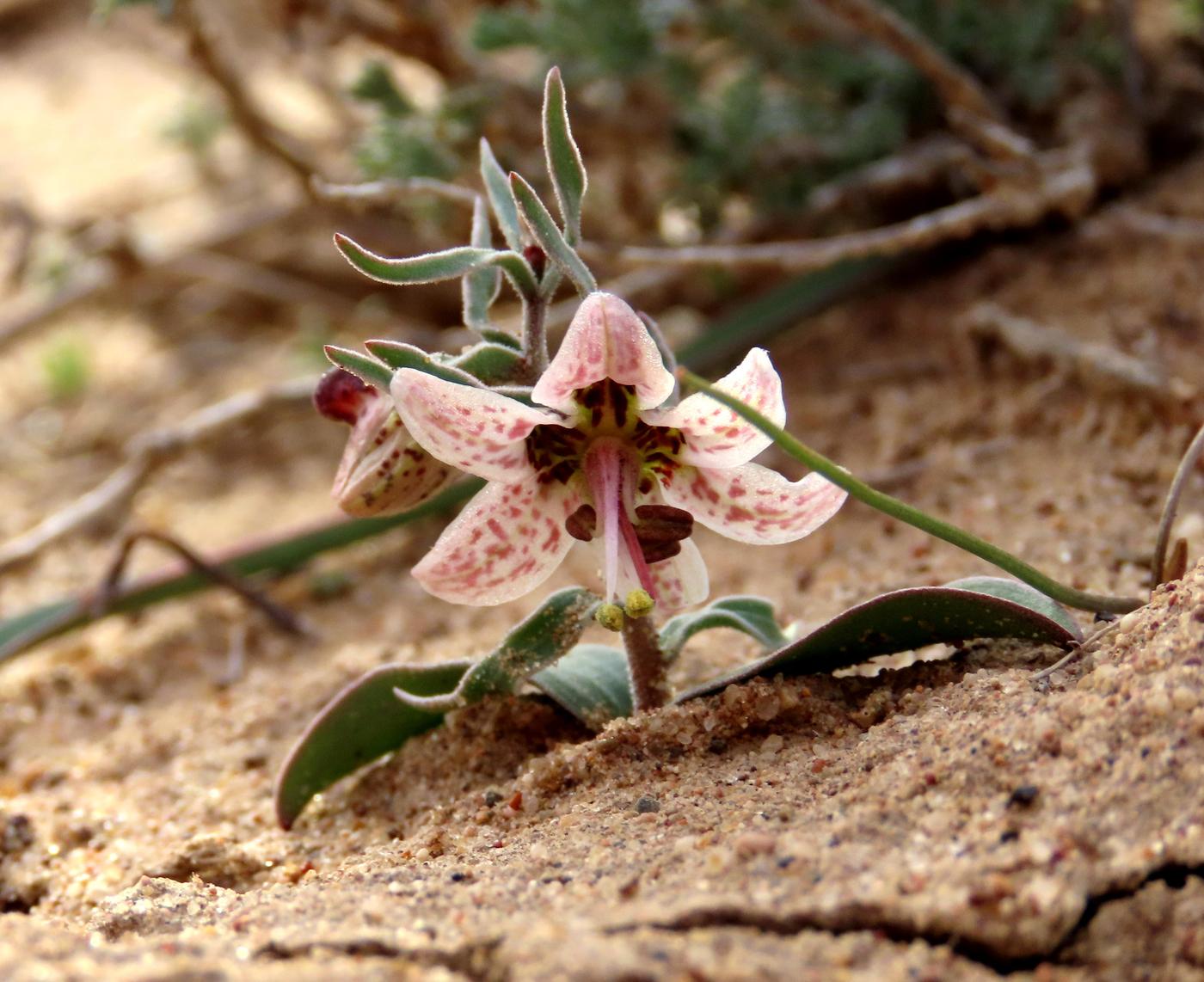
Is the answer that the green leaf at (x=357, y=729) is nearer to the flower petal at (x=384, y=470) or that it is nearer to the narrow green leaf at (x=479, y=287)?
the flower petal at (x=384, y=470)

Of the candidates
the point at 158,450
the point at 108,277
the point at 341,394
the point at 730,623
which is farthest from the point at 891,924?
the point at 108,277

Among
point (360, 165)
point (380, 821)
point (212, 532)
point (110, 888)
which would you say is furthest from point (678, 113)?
point (110, 888)

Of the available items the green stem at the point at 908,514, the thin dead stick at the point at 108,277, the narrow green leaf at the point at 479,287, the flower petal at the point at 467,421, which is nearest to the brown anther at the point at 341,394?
the narrow green leaf at the point at 479,287

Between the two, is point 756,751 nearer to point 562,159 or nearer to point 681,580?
point 681,580

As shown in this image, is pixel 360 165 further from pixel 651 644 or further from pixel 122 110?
pixel 122 110

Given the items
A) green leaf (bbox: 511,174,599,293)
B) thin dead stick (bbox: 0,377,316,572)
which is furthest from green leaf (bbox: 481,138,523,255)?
thin dead stick (bbox: 0,377,316,572)
